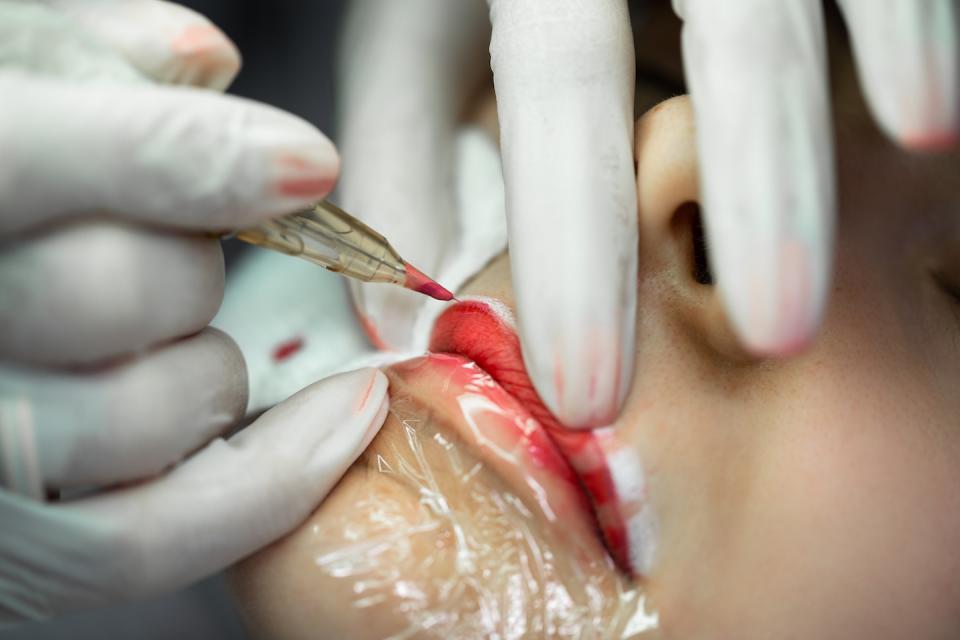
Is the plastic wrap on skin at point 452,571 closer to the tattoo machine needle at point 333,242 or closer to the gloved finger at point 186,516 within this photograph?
the gloved finger at point 186,516

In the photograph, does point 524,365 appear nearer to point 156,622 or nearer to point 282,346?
point 282,346

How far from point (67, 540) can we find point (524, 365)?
1.30 ft

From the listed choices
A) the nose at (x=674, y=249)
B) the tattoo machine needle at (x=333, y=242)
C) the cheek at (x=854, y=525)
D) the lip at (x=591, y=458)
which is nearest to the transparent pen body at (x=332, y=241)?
the tattoo machine needle at (x=333, y=242)

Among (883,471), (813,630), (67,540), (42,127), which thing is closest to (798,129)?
(883,471)

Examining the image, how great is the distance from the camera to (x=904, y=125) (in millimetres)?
561

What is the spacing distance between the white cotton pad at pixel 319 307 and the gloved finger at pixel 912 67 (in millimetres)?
450

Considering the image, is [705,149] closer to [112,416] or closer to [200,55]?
[200,55]

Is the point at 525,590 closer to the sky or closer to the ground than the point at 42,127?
closer to the ground

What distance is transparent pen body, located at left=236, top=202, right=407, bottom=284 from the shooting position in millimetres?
666

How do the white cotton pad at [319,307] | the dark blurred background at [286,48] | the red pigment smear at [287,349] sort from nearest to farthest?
1. the white cotton pad at [319,307]
2. the red pigment smear at [287,349]
3. the dark blurred background at [286,48]

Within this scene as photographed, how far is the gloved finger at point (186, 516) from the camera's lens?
61 centimetres

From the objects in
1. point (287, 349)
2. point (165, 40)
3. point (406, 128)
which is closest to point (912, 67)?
point (165, 40)

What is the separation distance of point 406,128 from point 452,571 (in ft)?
2.04

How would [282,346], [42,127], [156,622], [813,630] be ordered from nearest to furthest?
[42,127]
[813,630]
[282,346]
[156,622]
